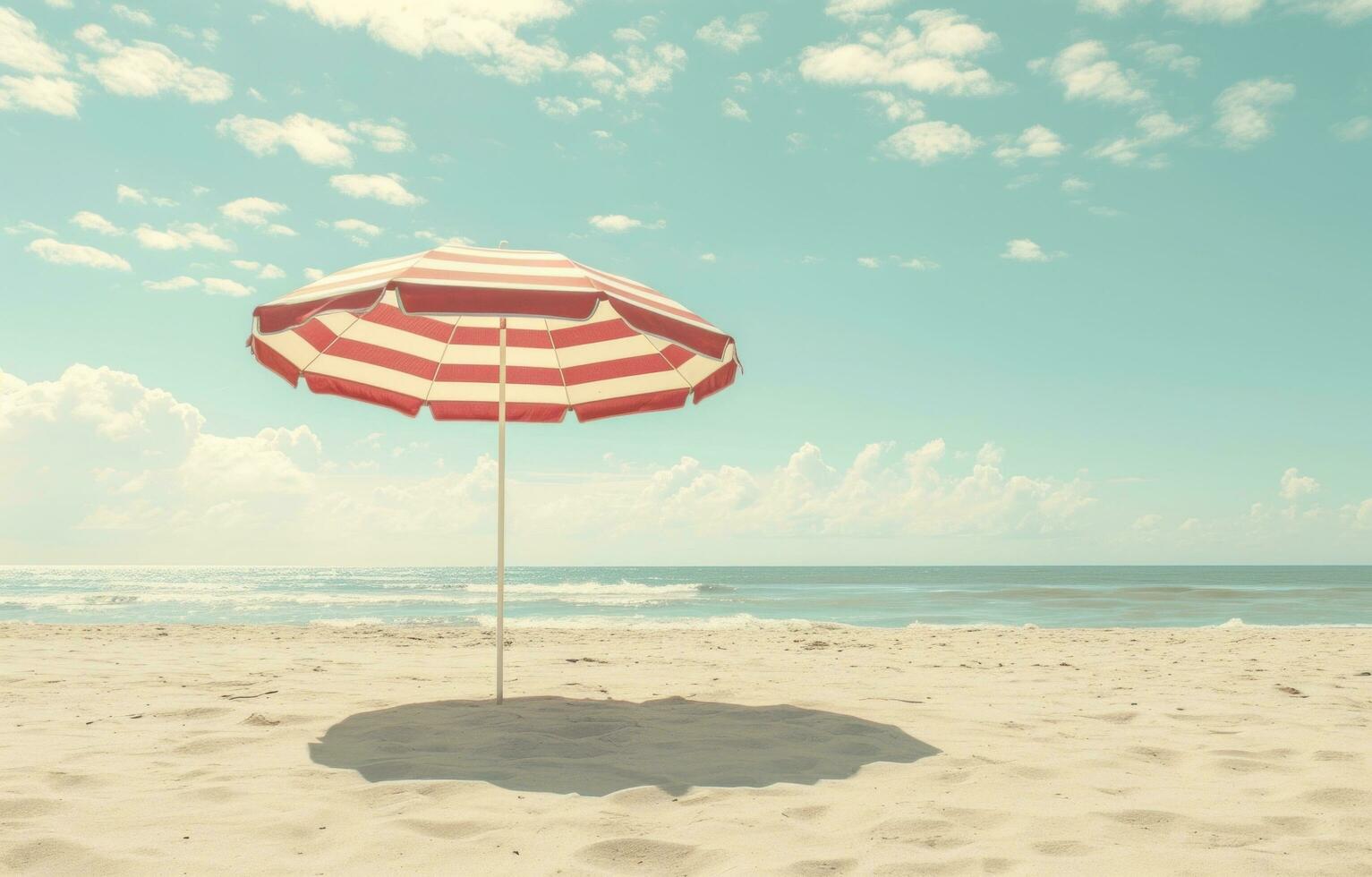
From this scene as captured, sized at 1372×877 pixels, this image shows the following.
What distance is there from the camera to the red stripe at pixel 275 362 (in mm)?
4883

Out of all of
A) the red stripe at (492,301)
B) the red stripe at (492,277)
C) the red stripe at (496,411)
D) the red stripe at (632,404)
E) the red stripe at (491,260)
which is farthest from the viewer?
the red stripe at (496,411)

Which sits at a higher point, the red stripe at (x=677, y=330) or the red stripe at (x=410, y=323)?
the red stripe at (x=410, y=323)

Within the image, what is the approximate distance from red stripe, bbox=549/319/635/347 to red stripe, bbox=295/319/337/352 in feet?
4.45

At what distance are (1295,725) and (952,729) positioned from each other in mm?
1899

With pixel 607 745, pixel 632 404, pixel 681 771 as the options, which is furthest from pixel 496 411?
pixel 681 771

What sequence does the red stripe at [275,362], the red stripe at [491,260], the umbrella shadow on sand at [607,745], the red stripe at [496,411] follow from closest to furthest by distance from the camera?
the umbrella shadow on sand at [607,745] < the red stripe at [491,260] < the red stripe at [275,362] < the red stripe at [496,411]

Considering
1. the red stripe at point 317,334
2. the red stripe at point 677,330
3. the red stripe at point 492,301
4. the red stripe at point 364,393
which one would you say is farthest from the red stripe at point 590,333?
the red stripe at point 492,301

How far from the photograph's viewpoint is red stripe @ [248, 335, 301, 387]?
4883 millimetres

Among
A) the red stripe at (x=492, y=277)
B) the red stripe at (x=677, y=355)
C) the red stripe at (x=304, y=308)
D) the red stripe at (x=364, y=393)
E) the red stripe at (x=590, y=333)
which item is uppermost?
the red stripe at (x=590, y=333)

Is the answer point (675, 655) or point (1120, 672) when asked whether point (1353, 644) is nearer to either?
point (1120, 672)

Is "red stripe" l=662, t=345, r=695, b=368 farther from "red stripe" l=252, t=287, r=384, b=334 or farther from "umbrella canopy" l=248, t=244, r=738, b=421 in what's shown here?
"red stripe" l=252, t=287, r=384, b=334

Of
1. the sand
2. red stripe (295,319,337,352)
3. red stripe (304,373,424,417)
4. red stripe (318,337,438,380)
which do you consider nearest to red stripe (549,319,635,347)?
red stripe (318,337,438,380)

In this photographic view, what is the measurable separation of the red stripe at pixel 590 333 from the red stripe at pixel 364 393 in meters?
1.06

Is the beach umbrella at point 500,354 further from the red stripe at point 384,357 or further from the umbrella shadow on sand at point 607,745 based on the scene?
the umbrella shadow on sand at point 607,745
